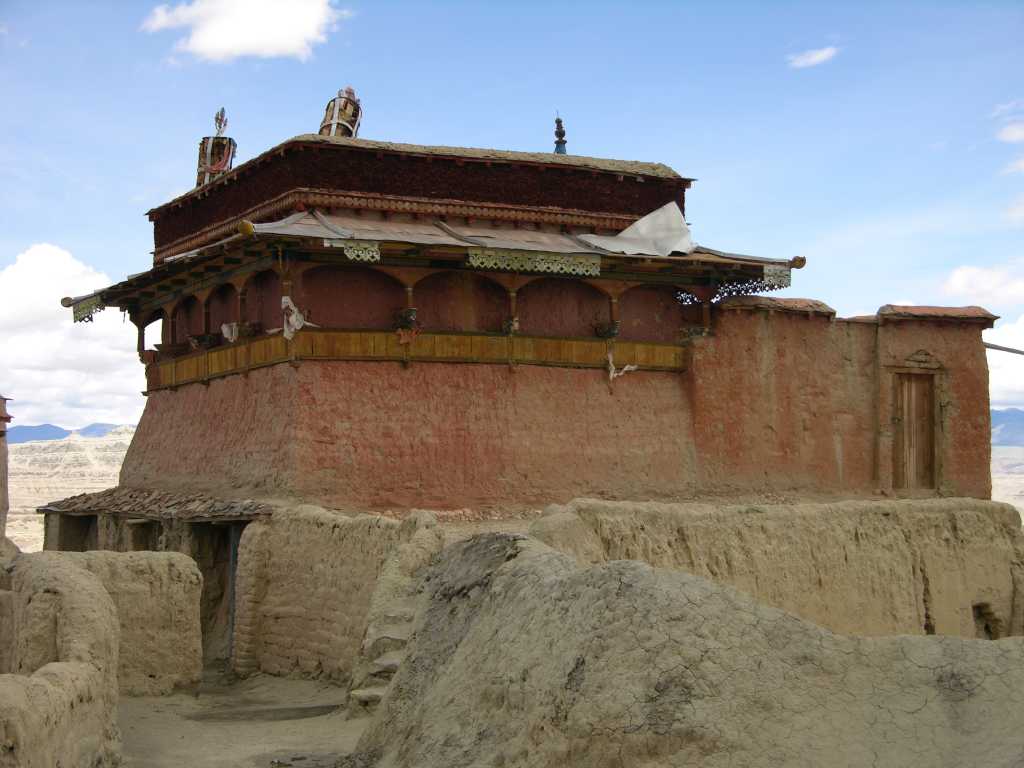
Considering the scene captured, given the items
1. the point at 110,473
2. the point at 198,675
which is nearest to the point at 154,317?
the point at 198,675

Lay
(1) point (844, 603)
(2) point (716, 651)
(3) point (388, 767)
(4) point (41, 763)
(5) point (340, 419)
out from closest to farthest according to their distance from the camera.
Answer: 1. (2) point (716, 651)
2. (4) point (41, 763)
3. (3) point (388, 767)
4. (1) point (844, 603)
5. (5) point (340, 419)

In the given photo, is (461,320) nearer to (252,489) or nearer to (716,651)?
(252,489)

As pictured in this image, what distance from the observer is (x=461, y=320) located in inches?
691

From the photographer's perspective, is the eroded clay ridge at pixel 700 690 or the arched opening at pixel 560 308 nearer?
the eroded clay ridge at pixel 700 690

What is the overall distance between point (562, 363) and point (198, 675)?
6835 millimetres

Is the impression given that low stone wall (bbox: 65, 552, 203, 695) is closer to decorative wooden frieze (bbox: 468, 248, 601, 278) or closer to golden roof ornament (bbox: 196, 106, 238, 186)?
decorative wooden frieze (bbox: 468, 248, 601, 278)

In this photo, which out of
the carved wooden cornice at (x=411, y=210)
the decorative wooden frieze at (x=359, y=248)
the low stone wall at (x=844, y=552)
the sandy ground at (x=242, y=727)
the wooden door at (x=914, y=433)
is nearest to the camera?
the sandy ground at (x=242, y=727)

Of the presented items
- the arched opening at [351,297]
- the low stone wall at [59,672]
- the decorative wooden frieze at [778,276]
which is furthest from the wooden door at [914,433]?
the low stone wall at [59,672]

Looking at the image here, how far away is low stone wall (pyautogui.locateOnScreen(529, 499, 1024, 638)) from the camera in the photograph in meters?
12.7

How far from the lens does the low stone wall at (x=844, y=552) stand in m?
12.7

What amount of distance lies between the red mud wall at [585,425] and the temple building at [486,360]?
33 mm

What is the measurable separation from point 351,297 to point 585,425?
350cm

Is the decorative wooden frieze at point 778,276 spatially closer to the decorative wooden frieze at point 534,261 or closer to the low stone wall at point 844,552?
the decorative wooden frieze at point 534,261

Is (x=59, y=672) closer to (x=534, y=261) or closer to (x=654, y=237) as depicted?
(x=534, y=261)
